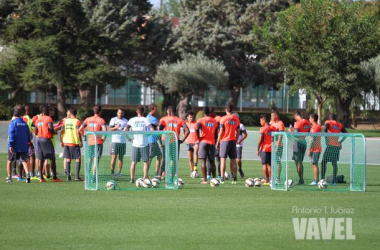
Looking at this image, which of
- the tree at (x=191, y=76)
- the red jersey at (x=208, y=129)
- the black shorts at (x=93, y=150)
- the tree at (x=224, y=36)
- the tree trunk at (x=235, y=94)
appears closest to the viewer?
the black shorts at (x=93, y=150)

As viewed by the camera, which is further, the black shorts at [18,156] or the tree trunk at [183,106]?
the tree trunk at [183,106]

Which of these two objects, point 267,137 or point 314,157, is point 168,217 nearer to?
point 314,157

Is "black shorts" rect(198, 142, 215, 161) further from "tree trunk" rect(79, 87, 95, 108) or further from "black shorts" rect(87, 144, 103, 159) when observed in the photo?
"tree trunk" rect(79, 87, 95, 108)

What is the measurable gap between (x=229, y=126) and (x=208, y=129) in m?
0.58

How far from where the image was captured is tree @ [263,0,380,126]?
53031 mm

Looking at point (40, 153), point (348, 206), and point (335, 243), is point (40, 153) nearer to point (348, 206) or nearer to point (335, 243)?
point (348, 206)

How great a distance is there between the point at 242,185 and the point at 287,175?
1.66m

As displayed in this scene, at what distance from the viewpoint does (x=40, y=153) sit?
19453mm

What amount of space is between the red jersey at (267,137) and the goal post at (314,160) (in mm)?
937

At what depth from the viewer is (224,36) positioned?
72625 millimetres

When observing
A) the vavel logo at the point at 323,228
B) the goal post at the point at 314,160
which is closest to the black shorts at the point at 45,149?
the goal post at the point at 314,160

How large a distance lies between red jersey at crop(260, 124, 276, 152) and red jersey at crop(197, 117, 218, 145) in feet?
4.15

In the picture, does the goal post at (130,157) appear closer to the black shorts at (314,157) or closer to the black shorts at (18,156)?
the black shorts at (18,156)

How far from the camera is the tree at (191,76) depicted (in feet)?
226
